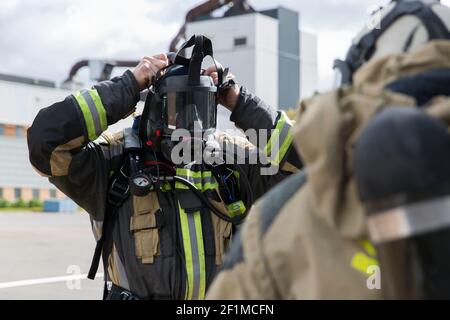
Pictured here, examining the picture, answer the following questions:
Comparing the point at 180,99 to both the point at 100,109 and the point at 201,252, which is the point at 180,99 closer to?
the point at 100,109

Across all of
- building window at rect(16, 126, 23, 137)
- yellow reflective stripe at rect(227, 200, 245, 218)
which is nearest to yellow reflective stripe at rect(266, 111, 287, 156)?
yellow reflective stripe at rect(227, 200, 245, 218)

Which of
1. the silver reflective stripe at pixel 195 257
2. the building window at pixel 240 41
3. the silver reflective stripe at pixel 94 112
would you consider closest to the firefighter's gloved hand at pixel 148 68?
the silver reflective stripe at pixel 94 112

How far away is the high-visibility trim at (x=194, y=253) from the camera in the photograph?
8.51 feet

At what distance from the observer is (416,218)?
73 centimetres

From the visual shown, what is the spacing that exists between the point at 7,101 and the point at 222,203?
24.8 m

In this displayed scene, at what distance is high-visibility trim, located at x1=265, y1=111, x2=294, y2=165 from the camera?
9.49ft

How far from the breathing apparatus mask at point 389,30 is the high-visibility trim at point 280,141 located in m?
1.75

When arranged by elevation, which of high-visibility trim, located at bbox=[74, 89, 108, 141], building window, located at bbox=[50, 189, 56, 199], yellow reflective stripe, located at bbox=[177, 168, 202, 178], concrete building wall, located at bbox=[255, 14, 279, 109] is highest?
concrete building wall, located at bbox=[255, 14, 279, 109]

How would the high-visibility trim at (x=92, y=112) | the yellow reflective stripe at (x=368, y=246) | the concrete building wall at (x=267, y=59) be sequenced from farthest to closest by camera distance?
the concrete building wall at (x=267, y=59) < the high-visibility trim at (x=92, y=112) < the yellow reflective stripe at (x=368, y=246)

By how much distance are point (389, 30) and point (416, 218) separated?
41 cm

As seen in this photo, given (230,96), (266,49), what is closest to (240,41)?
(266,49)

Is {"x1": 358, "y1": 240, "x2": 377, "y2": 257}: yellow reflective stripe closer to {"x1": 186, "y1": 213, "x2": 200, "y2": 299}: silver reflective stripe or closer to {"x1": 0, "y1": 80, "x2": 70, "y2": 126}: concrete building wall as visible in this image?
{"x1": 186, "y1": 213, "x2": 200, "y2": 299}: silver reflective stripe

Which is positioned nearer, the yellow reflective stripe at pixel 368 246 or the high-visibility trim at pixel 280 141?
the yellow reflective stripe at pixel 368 246

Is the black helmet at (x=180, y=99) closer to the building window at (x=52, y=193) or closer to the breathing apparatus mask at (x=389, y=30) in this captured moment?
the breathing apparatus mask at (x=389, y=30)
